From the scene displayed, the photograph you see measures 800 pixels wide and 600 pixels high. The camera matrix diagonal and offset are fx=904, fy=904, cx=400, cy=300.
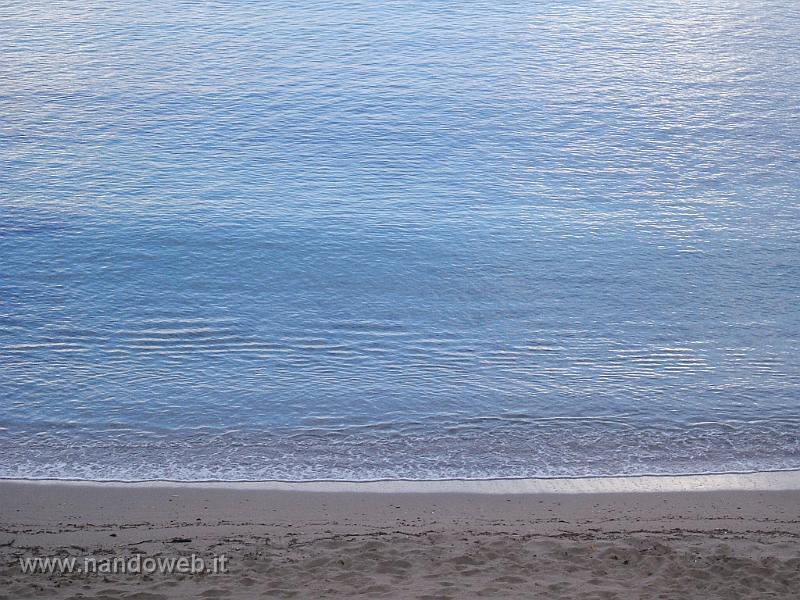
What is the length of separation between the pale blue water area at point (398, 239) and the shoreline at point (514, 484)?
248 millimetres

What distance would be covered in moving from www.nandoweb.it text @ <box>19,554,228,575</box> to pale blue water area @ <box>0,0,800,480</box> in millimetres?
2511

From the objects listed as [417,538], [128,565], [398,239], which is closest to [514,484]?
[417,538]

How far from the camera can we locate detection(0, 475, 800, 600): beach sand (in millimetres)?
8516

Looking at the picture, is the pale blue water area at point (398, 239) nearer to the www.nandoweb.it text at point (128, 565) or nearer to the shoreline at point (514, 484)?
the shoreline at point (514, 484)

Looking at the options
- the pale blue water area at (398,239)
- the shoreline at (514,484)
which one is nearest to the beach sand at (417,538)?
the shoreline at (514,484)

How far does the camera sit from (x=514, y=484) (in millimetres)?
11398

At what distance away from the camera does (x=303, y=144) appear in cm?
2672

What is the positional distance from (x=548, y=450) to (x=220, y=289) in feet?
28.6

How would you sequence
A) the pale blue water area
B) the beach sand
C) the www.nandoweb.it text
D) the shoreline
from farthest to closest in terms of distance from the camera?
the pale blue water area → the shoreline → the www.nandoweb.it text → the beach sand

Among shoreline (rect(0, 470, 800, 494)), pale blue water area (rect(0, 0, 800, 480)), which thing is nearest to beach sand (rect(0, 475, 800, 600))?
shoreline (rect(0, 470, 800, 494))

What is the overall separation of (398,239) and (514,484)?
34.8 feet

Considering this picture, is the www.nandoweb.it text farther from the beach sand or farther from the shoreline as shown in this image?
the shoreline

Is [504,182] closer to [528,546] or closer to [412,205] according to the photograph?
[412,205]

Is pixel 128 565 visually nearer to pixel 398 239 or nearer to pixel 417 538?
pixel 417 538
